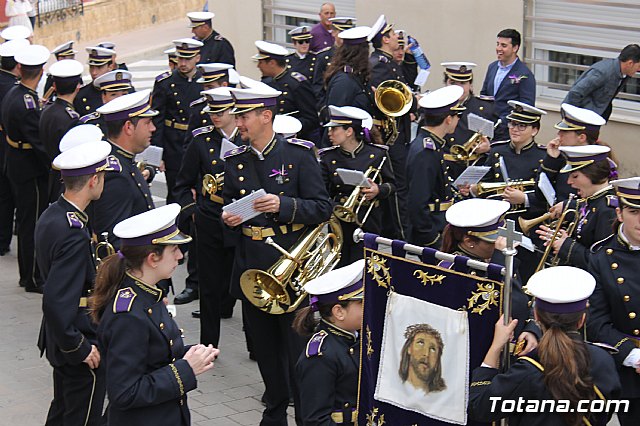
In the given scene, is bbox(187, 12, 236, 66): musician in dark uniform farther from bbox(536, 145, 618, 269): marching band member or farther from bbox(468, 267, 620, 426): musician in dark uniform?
bbox(468, 267, 620, 426): musician in dark uniform

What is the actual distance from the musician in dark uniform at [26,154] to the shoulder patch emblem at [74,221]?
192 inches

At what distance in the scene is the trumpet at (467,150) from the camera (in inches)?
414

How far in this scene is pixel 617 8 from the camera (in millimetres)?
13398

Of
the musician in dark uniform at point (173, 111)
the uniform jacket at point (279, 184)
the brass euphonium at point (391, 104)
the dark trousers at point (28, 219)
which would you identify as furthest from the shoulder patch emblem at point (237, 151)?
the dark trousers at point (28, 219)

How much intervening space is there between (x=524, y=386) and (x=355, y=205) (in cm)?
456

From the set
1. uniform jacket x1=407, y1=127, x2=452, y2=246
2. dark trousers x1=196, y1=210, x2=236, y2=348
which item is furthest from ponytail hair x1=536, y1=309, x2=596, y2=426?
dark trousers x1=196, y1=210, x2=236, y2=348

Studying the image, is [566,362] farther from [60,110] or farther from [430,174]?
[60,110]

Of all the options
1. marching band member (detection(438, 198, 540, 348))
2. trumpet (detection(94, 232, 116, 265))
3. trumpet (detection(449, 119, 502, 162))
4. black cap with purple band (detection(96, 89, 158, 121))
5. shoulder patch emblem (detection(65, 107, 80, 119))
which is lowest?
→ trumpet (detection(449, 119, 502, 162))

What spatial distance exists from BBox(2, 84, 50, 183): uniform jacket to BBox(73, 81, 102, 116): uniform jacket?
0.90 metres

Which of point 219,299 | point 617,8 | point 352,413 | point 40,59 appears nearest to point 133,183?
point 219,299

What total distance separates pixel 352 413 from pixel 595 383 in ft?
4.10

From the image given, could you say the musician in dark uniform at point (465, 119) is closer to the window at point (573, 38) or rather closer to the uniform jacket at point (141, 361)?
the window at point (573, 38)

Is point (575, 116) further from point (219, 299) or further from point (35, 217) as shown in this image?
point (35, 217)

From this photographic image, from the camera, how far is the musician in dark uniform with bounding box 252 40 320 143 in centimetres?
1218
